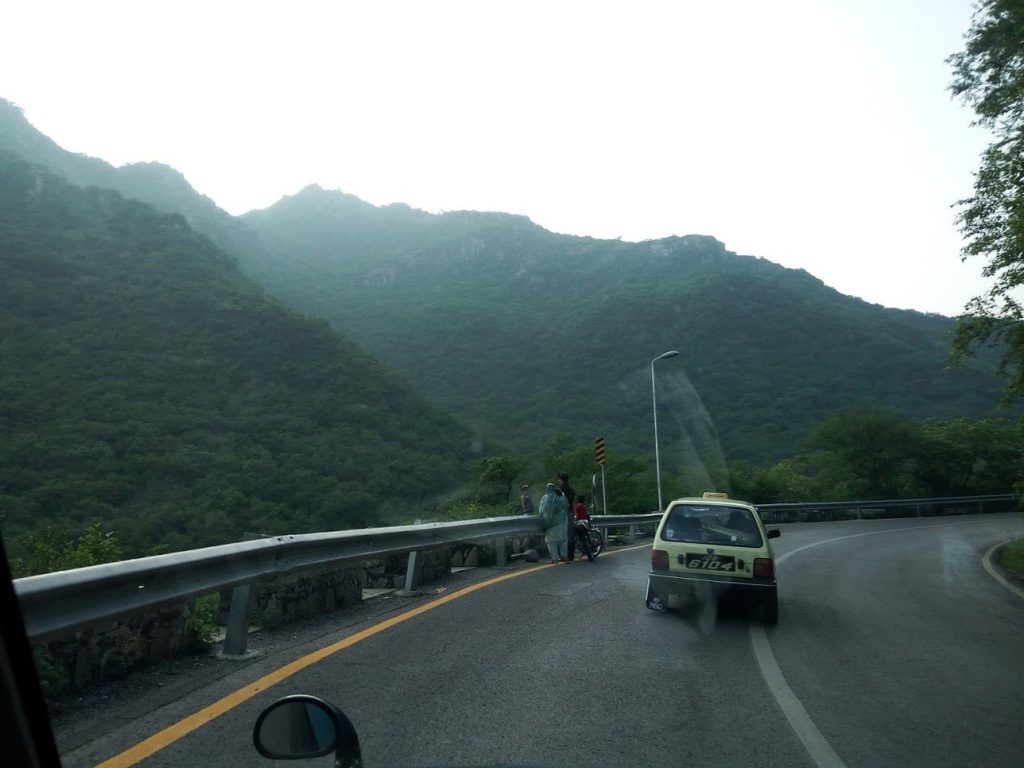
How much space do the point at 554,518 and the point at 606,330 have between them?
67230 millimetres

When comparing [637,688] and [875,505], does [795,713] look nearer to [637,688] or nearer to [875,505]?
[637,688]

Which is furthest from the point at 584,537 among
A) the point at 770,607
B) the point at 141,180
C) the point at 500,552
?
the point at 141,180

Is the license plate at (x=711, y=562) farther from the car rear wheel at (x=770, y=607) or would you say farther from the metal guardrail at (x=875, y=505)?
the metal guardrail at (x=875, y=505)

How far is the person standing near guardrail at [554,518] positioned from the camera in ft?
54.1

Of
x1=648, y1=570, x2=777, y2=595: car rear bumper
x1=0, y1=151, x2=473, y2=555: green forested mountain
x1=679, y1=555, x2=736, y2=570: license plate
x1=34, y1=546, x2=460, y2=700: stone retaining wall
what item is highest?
x1=0, y1=151, x2=473, y2=555: green forested mountain

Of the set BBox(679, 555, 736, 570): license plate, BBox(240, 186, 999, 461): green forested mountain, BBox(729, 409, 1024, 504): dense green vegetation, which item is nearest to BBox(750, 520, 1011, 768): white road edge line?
BBox(679, 555, 736, 570): license plate

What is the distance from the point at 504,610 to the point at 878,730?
192 inches

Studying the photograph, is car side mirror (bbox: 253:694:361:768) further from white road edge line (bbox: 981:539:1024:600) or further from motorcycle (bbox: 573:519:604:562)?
motorcycle (bbox: 573:519:604:562)


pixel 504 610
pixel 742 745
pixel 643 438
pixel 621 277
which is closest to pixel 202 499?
pixel 504 610

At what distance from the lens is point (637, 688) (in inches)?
243

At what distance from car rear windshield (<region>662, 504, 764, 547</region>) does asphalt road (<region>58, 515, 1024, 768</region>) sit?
0.93 meters

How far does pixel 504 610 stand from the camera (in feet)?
31.3

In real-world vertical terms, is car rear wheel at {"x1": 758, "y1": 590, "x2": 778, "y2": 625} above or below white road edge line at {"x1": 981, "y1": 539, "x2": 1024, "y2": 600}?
above

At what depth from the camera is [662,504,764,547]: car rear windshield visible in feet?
33.1
